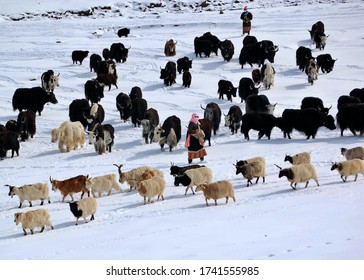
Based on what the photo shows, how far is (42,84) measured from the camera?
26.6m

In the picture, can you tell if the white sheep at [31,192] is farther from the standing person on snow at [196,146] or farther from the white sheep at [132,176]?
the standing person on snow at [196,146]

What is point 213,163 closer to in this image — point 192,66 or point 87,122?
point 87,122

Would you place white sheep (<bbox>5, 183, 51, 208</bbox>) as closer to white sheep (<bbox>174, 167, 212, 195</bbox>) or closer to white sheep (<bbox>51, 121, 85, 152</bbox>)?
white sheep (<bbox>174, 167, 212, 195</bbox>)

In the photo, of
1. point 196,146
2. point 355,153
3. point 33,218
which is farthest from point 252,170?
point 33,218

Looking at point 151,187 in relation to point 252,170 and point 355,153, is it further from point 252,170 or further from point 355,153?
point 355,153

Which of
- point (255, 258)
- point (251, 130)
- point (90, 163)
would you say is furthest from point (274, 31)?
point (255, 258)

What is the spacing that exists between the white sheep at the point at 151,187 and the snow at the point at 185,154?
0.21 meters

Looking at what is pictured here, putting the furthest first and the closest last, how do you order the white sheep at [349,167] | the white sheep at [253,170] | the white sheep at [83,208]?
the white sheep at [253,170]
the white sheep at [349,167]
the white sheep at [83,208]

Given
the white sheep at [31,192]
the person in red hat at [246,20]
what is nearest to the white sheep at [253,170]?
the white sheep at [31,192]

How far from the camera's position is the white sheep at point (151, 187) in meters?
12.8

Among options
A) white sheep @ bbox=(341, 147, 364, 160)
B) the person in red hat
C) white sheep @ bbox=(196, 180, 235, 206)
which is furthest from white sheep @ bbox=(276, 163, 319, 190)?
the person in red hat

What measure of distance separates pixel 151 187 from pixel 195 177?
1.07 metres

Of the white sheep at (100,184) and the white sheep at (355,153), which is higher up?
the white sheep at (355,153)
